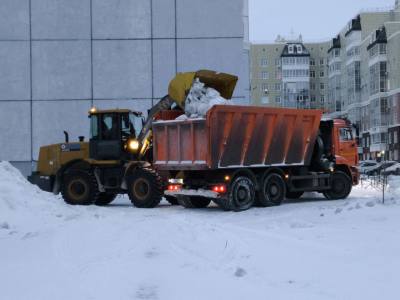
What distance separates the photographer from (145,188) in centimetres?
1747

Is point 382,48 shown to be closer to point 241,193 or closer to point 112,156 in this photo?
point 112,156

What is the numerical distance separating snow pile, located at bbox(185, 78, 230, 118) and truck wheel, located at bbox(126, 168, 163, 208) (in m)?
2.10

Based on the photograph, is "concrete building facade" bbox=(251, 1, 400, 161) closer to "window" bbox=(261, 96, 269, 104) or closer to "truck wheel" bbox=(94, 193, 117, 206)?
"window" bbox=(261, 96, 269, 104)

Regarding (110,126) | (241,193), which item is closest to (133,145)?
(110,126)

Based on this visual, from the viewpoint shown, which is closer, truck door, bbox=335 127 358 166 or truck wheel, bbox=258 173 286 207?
truck wheel, bbox=258 173 286 207

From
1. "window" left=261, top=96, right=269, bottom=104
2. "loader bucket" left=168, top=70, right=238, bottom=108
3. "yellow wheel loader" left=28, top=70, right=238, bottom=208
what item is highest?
"window" left=261, top=96, right=269, bottom=104

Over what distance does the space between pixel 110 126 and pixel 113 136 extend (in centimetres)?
32

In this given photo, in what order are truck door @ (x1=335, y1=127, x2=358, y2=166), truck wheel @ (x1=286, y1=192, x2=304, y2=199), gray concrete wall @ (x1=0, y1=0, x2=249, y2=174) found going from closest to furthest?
truck door @ (x1=335, y1=127, x2=358, y2=166)
truck wheel @ (x1=286, y1=192, x2=304, y2=199)
gray concrete wall @ (x1=0, y1=0, x2=249, y2=174)

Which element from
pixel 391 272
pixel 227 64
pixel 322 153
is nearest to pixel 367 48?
pixel 227 64

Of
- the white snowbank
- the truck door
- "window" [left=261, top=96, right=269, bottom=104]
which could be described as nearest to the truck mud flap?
the truck door

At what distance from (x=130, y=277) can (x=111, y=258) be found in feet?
3.85

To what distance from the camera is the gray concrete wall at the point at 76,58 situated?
27391 millimetres

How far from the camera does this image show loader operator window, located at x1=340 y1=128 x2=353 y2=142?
20312 millimetres

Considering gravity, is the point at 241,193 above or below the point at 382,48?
below
